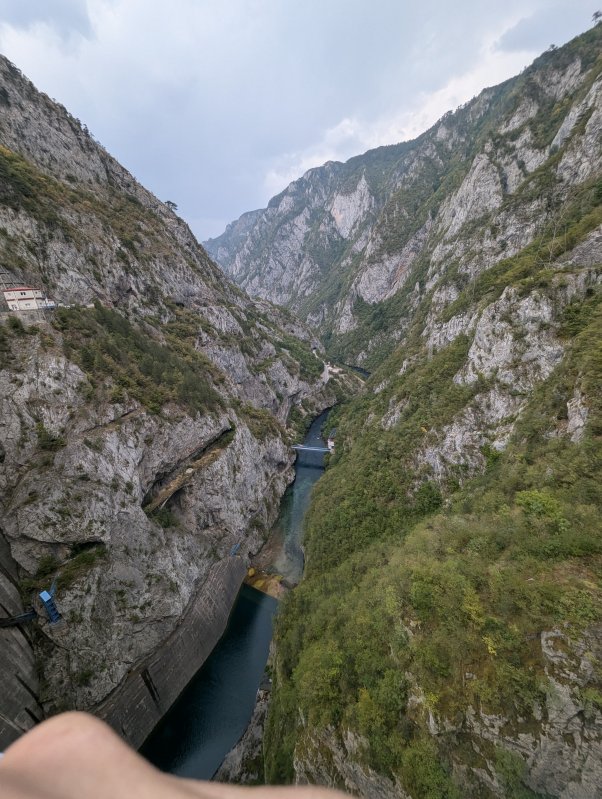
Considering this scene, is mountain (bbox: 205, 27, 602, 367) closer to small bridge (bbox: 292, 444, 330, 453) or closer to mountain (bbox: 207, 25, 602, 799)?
mountain (bbox: 207, 25, 602, 799)

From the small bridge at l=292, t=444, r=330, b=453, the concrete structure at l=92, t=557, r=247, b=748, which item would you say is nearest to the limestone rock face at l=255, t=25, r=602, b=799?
the small bridge at l=292, t=444, r=330, b=453

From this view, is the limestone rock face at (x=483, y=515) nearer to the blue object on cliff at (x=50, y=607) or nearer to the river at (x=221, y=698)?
the river at (x=221, y=698)

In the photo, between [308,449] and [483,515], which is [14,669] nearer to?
[483,515]

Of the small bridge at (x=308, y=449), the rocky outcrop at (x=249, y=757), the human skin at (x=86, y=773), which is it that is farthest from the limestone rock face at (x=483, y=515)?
the human skin at (x=86, y=773)

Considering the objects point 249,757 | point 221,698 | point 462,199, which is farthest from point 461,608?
point 462,199

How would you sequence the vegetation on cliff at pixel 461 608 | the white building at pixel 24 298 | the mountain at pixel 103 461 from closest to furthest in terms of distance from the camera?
the vegetation on cliff at pixel 461 608 < the mountain at pixel 103 461 < the white building at pixel 24 298

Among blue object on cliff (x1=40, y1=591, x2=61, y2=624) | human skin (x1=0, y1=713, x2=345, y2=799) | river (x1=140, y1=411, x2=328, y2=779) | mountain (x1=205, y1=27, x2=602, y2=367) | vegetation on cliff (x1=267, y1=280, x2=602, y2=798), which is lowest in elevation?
river (x1=140, y1=411, x2=328, y2=779)
